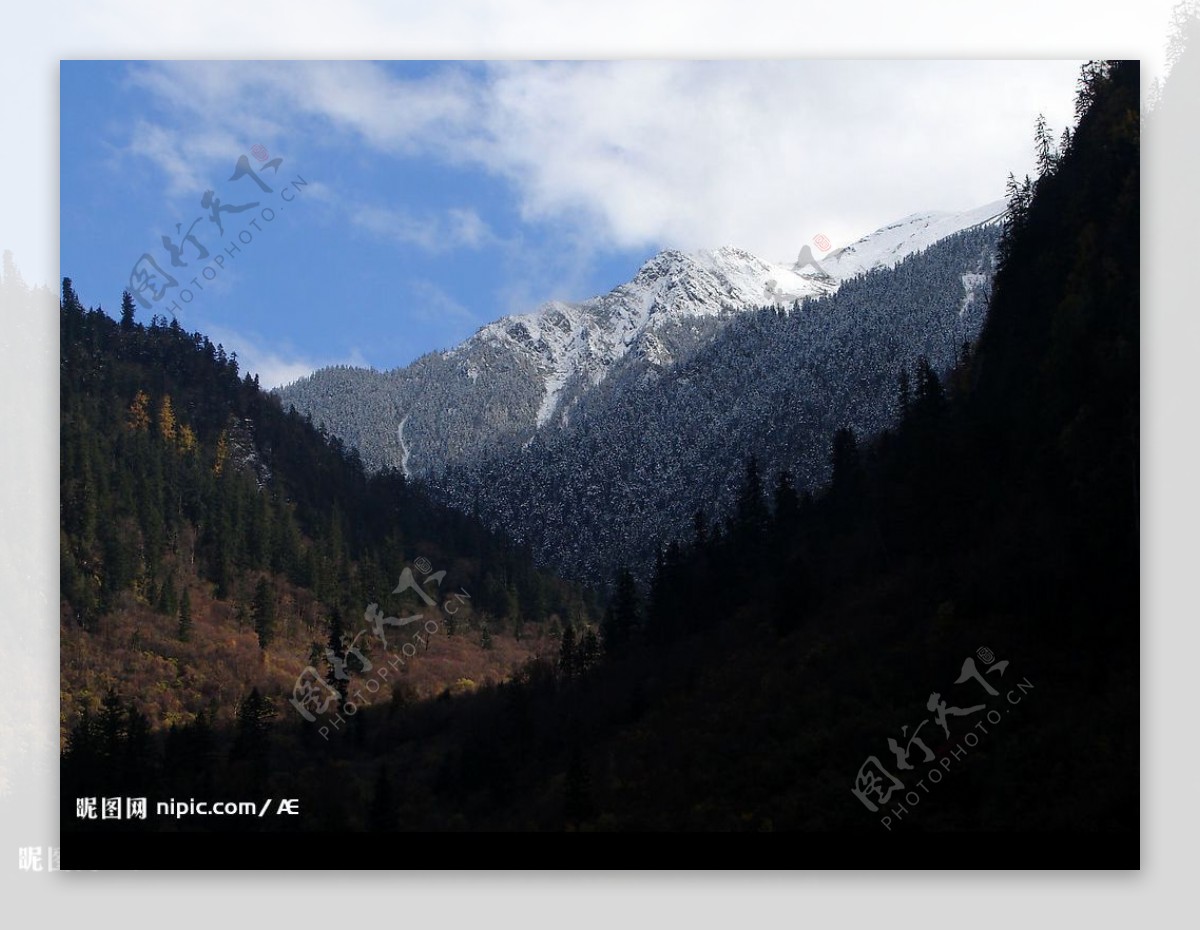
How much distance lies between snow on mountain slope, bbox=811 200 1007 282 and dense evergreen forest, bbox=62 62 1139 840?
72 cm

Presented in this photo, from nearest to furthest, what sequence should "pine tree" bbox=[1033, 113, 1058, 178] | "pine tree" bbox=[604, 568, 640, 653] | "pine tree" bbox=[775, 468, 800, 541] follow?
"pine tree" bbox=[1033, 113, 1058, 178]
"pine tree" bbox=[604, 568, 640, 653]
"pine tree" bbox=[775, 468, 800, 541]

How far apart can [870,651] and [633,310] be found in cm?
4426

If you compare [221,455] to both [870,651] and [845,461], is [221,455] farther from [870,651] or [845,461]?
[870,651]

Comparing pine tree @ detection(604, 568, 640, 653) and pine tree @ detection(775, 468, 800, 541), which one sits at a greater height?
pine tree @ detection(775, 468, 800, 541)

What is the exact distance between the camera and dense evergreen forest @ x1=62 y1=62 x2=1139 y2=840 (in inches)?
573

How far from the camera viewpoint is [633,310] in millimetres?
58656

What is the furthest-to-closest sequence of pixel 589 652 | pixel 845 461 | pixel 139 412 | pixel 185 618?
pixel 139 412
pixel 845 461
pixel 185 618
pixel 589 652

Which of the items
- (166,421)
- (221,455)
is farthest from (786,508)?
(166,421)

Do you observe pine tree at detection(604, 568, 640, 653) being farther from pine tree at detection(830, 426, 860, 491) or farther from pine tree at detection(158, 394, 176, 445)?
pine tree at detection(158, 394, 176, 445)

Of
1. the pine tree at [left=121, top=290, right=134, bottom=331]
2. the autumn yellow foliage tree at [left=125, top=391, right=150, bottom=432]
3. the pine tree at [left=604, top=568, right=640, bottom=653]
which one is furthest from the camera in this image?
the autumn yellow foliage tree at [left=125, top=391, right=150, bottom=432]

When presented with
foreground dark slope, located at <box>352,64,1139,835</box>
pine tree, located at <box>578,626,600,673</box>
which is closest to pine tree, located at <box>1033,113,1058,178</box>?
foreground dark slope, located at <box>352,64,1139,835</box>

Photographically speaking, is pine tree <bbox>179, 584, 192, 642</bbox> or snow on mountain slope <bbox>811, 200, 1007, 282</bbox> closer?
snow on mountain slope <bbox>811, 200, 1007, 282</bbox>

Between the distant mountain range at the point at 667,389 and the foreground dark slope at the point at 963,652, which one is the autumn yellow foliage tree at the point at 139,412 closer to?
the distant mountain range at the point at 667,389

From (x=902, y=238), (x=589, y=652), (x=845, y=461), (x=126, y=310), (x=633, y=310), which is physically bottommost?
(x=589, y=652)
